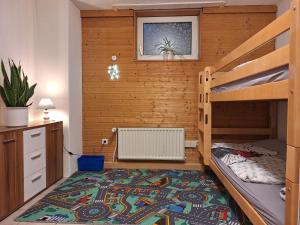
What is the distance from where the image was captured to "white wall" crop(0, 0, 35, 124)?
8.49 feet

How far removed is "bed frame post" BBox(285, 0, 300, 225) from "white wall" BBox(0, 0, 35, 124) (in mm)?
2618

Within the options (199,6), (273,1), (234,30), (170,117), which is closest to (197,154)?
(170,117)

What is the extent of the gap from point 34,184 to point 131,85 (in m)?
1.81

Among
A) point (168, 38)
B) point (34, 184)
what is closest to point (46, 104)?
point (34, 184)

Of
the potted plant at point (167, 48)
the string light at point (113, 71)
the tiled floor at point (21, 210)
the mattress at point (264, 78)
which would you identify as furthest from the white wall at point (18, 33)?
the mattress at point (264, 78)

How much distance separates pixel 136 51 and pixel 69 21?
99cm

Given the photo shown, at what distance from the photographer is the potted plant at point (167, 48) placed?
11.5ft

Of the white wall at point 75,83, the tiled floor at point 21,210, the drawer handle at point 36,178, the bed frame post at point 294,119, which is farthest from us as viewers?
the white wall at point 75,83

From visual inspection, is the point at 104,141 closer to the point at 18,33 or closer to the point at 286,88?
the point at 18,33

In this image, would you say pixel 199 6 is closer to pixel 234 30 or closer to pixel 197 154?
pixel 234 30

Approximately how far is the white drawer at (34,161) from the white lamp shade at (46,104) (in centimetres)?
54

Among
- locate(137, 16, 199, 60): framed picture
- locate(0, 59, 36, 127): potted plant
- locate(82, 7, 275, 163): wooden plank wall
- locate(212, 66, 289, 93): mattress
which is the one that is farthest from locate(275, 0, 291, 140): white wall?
locate(0, 59, 36, 127): potted plant

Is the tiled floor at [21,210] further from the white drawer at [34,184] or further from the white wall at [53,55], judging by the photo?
the white wall at [53,55]

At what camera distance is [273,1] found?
3209 mm
